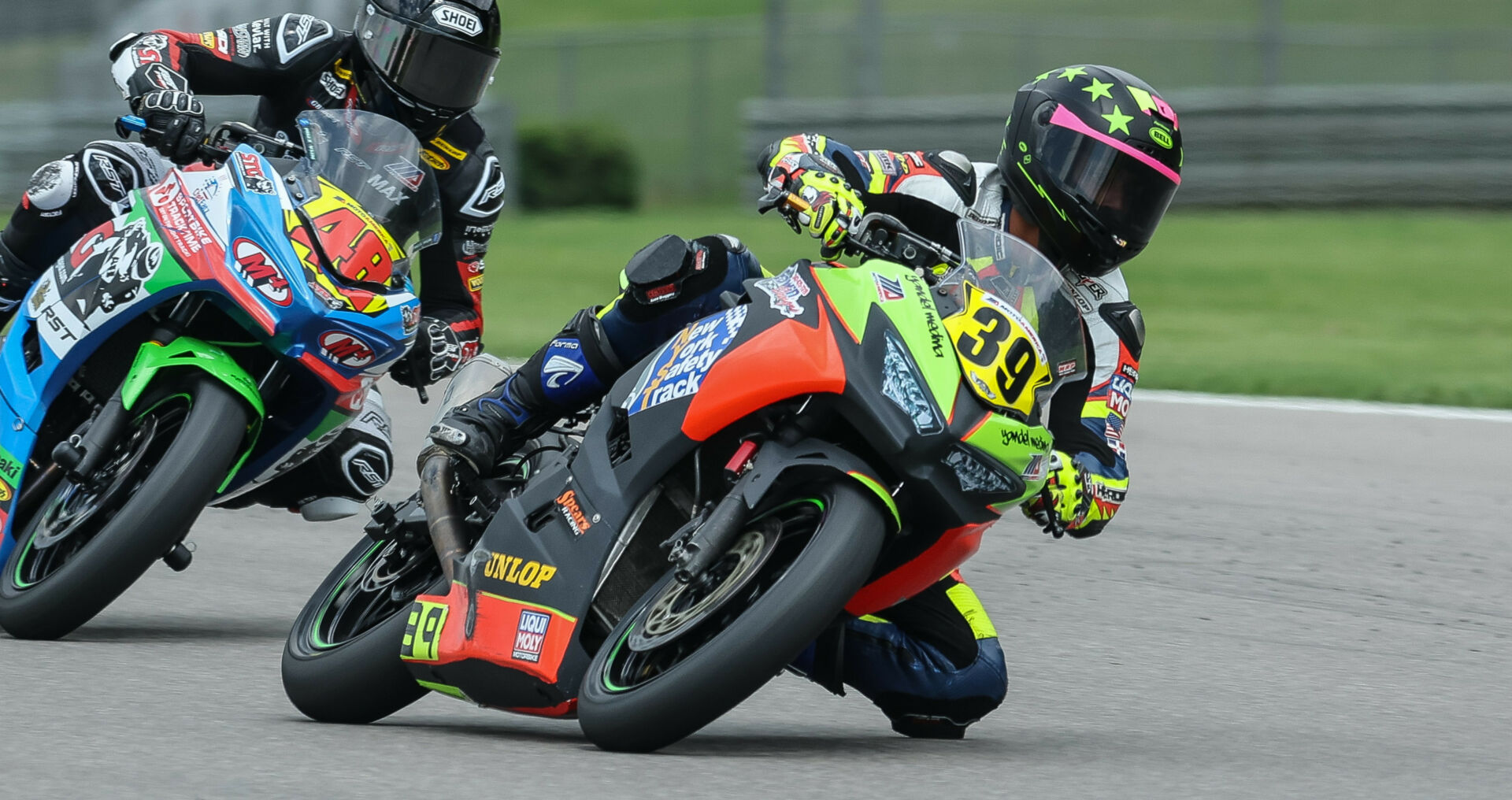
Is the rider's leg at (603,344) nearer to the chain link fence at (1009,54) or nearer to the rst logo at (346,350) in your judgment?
the rst logo at (346,350)

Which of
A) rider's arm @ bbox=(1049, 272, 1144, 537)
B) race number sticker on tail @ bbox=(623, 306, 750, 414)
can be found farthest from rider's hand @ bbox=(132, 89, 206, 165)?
rider's arm @ bbox=(1049, 272, 1144, 537)

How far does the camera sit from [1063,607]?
5902 millimetres

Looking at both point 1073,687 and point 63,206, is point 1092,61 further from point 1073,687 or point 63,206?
point 1073,687

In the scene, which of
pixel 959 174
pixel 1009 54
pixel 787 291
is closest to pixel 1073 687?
pixel 959 174

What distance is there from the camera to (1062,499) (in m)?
4.03

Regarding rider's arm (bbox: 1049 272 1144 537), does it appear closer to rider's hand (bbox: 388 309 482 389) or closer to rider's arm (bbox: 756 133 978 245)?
rider's arm (bbox: 756 133 978 245)

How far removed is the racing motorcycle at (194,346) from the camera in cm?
468

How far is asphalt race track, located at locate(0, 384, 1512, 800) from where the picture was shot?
3.65m

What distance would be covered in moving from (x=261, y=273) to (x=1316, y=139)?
15.5 m

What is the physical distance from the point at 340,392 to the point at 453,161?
968 millimetres

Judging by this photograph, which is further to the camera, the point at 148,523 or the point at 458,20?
the point at 458,20

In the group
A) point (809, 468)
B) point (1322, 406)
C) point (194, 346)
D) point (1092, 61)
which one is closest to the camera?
point (809, 468)

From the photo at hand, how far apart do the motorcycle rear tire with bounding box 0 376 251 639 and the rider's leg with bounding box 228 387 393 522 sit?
955mm

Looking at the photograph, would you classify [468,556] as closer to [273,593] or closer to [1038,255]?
[1038,255]
